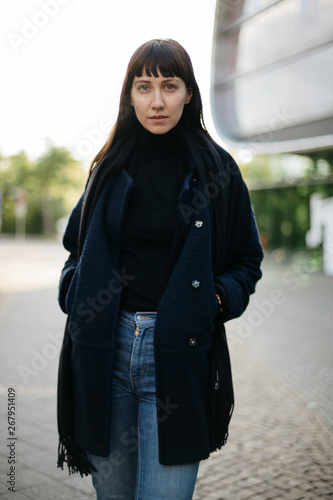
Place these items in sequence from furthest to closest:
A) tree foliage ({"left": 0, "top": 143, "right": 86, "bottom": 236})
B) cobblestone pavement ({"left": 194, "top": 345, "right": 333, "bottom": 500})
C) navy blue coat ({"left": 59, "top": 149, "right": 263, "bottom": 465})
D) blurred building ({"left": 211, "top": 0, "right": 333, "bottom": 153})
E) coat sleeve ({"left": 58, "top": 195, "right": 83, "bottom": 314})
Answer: tree foliage ({"left": 0, "top": 143, "right": 86, "bottom": 236}) < blurred building ({"left": 211, "top": 0, "right": 333, "bottom": 153}) < cobblestone pavement ({"left": 194, "top": 345, "right": 333, "bottom": 500}) < coat sleeve ({"left": 58, "top": 195, "right": 83, "bottom": 314}) < navy blue coat ({"left": 59, "top": 149, "right": 263, "bottom": 465})

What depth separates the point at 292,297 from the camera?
12336 mm

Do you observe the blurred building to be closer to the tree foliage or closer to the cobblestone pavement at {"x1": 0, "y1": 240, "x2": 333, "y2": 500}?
the cobblestone pavement at {"x1": 0, "y1": 240, "x2": 333, "y2": 500}

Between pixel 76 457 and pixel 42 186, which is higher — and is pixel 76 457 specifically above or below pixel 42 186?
below

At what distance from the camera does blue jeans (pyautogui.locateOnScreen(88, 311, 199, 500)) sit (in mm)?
1883

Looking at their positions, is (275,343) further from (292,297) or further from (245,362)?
(292,297)

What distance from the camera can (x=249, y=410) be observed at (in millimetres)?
4668

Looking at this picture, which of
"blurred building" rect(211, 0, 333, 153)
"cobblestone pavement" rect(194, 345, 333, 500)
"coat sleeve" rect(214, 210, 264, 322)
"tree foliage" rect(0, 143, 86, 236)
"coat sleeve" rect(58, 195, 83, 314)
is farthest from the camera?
"tree foliage" rect(0, 143, 86, 236)

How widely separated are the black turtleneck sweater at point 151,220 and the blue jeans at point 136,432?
88 mm

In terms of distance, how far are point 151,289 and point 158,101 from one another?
0.66 m

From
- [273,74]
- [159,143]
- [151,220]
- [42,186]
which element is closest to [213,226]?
[151,220]

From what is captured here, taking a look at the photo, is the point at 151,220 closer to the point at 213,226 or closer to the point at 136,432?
the point at 213,226

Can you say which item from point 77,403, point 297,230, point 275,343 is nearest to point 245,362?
point 275,343

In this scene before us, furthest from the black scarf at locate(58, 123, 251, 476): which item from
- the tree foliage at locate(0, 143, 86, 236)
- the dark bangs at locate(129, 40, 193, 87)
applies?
the tree foliage at locate(0, 143, 86, 236)

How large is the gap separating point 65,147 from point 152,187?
4935 centimetres
